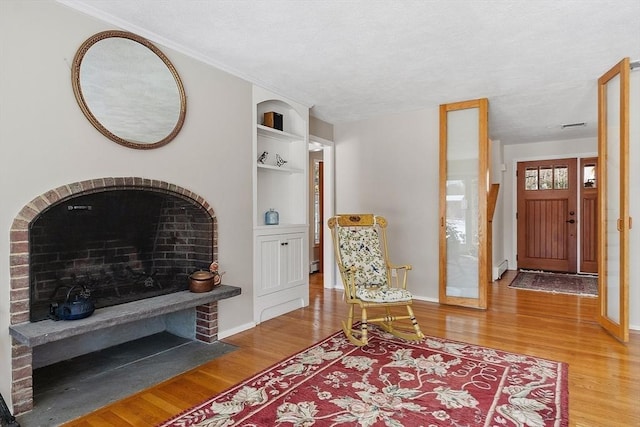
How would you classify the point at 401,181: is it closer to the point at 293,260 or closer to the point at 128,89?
the point at 293,260

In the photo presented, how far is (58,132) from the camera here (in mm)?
2285

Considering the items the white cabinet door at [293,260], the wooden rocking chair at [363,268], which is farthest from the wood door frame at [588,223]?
the white cabinet door at [293,260]

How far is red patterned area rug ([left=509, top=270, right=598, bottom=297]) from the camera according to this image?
17.4 ft

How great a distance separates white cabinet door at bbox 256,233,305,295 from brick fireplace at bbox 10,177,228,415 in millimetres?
643

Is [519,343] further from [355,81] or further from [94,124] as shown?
[94,124]

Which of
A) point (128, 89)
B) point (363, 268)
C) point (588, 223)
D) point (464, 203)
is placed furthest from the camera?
point (588, 223)

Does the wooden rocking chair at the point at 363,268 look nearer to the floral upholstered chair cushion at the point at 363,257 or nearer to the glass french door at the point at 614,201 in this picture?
the floral upholstered chair cushion at the point at 363,257

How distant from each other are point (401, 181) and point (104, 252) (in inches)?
143

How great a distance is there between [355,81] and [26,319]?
3.37 meters

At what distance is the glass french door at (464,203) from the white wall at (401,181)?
0.53ft

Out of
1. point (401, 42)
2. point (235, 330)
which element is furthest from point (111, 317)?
point (401, 42)

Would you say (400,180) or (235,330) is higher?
(400,180)

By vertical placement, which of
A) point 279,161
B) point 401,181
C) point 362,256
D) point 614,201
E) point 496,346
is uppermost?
point 279,161

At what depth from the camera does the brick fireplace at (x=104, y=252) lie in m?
2.11
